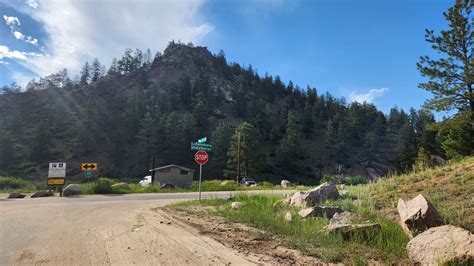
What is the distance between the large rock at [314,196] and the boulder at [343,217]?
2398mm

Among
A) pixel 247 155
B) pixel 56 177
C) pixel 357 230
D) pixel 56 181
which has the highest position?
pixel 247 155

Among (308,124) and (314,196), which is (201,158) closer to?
(314,196)

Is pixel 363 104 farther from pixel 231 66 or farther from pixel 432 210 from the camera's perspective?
pixel 432 210

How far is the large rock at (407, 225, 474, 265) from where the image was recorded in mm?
4719

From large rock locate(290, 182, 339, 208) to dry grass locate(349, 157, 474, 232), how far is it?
0.93 m

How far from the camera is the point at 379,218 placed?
7.74 metres

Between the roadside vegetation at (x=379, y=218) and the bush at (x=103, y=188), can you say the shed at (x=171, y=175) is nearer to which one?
the bush at (x=103, y=188)

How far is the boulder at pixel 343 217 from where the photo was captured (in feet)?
24.3

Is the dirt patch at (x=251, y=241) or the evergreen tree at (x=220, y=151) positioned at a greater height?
the evergreen tree at (x=220, y=151)

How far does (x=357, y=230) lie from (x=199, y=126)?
9074cm

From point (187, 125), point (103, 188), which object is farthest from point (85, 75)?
point (103, 188)

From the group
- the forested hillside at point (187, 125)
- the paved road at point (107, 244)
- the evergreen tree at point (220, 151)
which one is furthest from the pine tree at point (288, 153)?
the paved road at point (107, 244)

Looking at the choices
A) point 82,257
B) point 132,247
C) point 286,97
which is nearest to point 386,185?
point 132,247

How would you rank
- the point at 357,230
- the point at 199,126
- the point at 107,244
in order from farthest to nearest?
1. the point at 199,126
2. the point at 107,244
3. the point at 357,230
